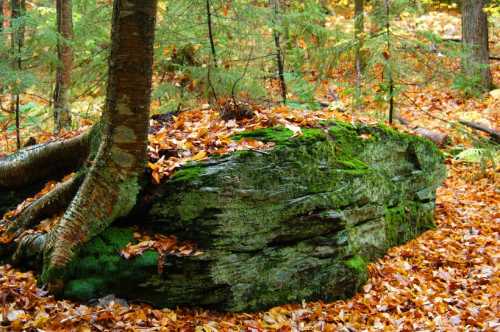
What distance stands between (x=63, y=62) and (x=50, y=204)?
17.8 feet

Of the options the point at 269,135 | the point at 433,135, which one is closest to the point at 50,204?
the point at 269,135

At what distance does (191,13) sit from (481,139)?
21.4 feet

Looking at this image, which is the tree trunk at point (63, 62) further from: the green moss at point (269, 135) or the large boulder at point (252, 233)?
the large boulder at point (252, 233)

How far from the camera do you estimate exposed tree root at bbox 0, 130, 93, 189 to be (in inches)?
214

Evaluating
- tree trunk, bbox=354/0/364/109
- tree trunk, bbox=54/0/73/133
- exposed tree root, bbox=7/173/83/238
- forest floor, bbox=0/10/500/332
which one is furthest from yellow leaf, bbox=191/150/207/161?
tree trunk, bbox=354/0/364/109

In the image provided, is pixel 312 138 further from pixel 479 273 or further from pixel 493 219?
pixel 493 219

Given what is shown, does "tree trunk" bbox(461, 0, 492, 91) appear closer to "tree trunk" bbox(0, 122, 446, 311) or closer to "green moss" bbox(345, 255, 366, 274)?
"tree trunk" bbox(0, 122, 446, 311)

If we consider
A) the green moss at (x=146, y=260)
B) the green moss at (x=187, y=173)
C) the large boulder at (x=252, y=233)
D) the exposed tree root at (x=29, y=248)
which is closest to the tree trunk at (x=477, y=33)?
the large boulder at (x=252, y=233)

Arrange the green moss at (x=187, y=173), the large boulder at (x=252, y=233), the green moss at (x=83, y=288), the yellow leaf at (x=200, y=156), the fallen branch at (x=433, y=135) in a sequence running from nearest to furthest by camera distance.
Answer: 1. the green moss at (x=83, y=288)
2. the large boulder at (x=252, y=233)
3. the green moss at (x=187, y=173)
4. the yellow leaf at (x=200, y=156)
5. the fallen branch at (x=433, y=135)

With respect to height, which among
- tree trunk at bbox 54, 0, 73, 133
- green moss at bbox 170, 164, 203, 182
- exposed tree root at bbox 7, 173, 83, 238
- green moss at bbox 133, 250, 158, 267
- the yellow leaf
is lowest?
green moss at bbox 133, 250, 158, 267

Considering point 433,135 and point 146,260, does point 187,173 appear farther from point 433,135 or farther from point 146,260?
point 433,135

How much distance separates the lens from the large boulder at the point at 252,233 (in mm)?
4258

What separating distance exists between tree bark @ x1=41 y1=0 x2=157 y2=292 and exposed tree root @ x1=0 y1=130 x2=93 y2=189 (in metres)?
1.24

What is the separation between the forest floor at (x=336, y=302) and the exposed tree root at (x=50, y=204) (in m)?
0.49
